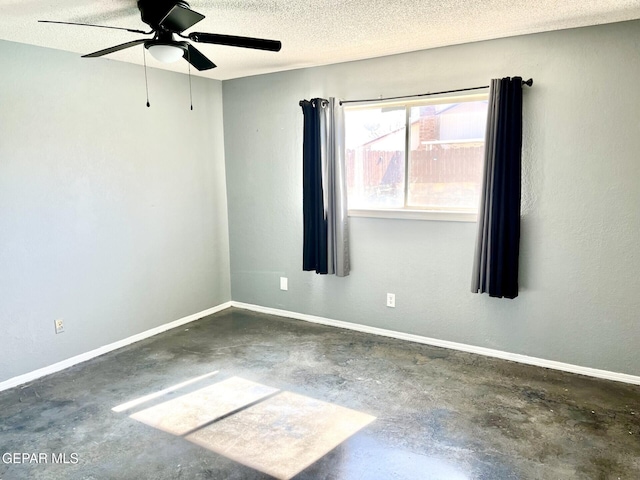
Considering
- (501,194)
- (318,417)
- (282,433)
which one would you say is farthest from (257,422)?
(501,194)

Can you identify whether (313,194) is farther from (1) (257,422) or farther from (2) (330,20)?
→ (1) (257,422)

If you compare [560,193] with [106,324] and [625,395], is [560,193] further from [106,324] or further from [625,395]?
[106,324]

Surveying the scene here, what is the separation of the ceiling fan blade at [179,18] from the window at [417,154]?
190 centimetres

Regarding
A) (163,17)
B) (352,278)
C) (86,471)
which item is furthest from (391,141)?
(86,471)

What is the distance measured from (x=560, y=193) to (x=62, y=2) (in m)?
3.14

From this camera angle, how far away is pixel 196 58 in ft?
8.19

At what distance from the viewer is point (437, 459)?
223cm

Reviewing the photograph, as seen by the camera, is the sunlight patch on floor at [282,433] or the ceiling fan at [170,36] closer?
the ceiling fan at [170,36]

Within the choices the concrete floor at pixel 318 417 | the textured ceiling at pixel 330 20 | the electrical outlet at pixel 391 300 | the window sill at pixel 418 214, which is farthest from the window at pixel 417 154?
the concrete floor at pixel 318 417

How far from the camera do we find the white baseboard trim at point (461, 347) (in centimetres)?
306

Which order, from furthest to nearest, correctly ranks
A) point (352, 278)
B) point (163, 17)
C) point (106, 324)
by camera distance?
point (352, 278), point (106, 324), point (163, 17)

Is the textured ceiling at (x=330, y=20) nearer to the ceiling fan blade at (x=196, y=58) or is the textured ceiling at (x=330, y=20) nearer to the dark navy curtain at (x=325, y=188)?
the ceiling fan blade at (x=196, y=58)

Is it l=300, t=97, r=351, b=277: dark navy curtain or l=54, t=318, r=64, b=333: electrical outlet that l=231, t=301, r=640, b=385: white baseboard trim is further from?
l=54, t=318, r=64, b=333: electrical outlet

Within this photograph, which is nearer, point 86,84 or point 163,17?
point 163,17
